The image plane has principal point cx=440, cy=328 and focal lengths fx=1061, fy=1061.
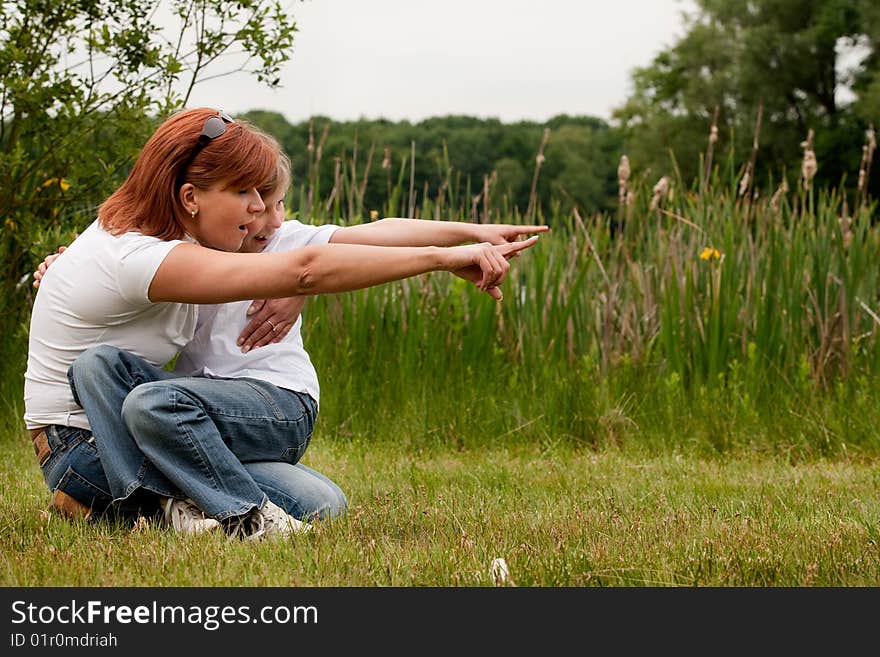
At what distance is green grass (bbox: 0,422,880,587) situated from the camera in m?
2.30

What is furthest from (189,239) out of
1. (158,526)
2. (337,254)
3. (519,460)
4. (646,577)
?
(519,460)

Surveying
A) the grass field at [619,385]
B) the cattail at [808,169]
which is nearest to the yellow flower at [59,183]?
the grass field at [619,385]

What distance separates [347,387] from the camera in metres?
4.96

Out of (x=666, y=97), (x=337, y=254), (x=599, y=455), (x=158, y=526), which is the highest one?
(x=666, y=97)

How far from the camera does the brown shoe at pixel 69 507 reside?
2.86 m

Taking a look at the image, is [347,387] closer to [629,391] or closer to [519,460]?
[519,460]

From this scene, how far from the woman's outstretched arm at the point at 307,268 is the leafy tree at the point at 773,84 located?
27.1 m

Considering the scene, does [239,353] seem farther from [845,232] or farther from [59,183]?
[845,232]

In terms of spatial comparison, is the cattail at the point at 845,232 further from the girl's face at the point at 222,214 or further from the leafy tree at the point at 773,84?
the leafy tree at the point at 773,84

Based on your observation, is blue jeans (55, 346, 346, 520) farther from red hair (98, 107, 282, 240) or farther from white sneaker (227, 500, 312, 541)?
red hair (98, 107, 282, 240)

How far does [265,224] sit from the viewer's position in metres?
2.87
